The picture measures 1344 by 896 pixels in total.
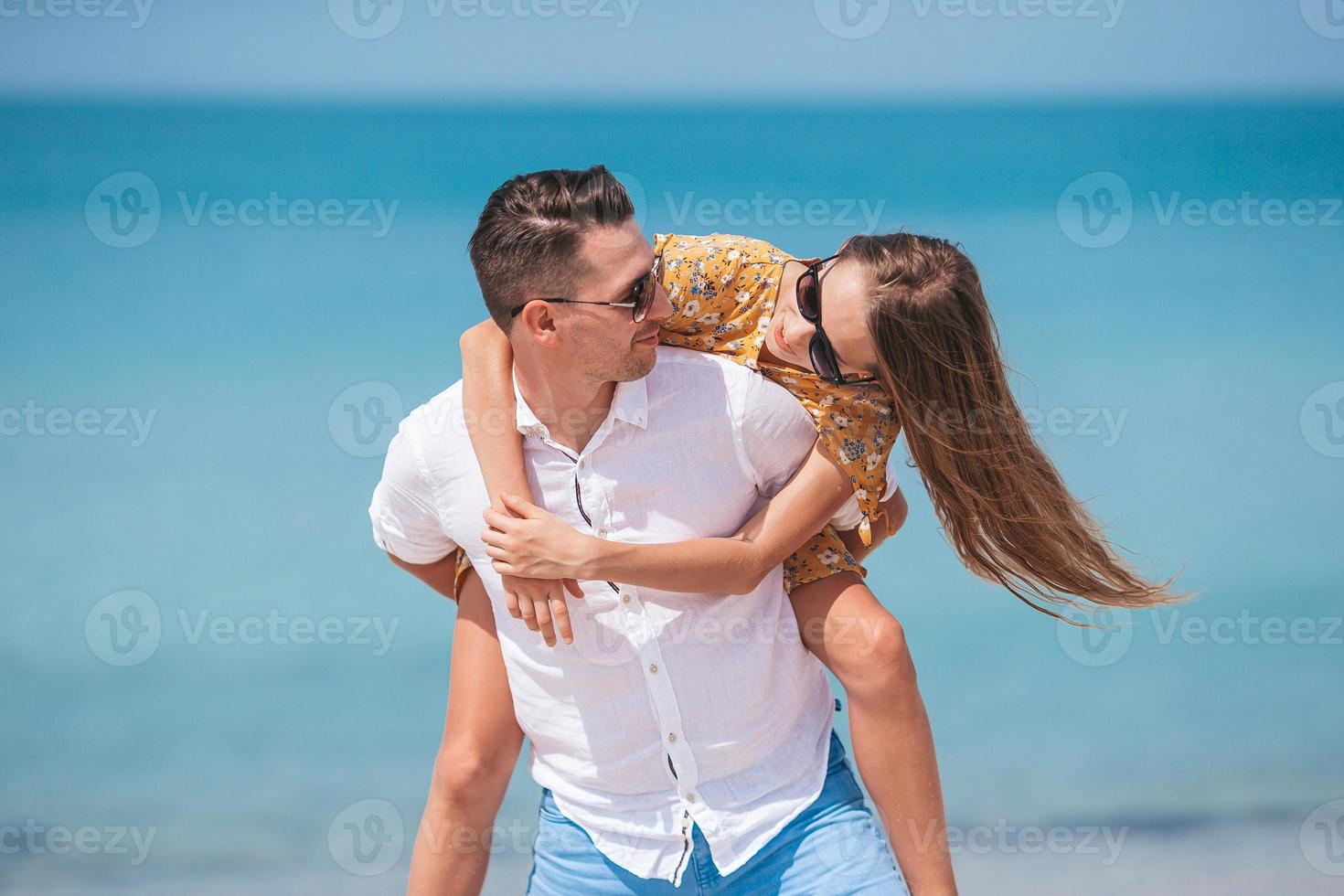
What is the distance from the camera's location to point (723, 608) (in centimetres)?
219

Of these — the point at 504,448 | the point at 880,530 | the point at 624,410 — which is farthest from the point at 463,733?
the point at 880,530

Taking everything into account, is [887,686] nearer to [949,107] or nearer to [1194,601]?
[1194,601]

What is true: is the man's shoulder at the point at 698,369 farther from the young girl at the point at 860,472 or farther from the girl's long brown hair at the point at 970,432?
the girl's long brown hair at the point at 970,432

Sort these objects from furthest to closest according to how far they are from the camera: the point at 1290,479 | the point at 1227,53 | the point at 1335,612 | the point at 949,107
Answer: the point at 949,107
the point at 1227,53
the point at 1290,479
the point at 1335,612

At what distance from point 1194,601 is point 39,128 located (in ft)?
38.5

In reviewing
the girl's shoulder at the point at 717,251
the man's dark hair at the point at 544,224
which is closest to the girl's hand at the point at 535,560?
the man's dark hair at the point at 544,224

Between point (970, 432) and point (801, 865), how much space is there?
0.80m

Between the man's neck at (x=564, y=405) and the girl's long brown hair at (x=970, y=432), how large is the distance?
1.59 ft

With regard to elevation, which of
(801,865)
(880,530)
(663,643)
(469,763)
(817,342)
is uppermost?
(817,342)

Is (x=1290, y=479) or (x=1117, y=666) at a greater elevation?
(x=1290, y=479)

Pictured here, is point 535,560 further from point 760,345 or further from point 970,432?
point 970,432

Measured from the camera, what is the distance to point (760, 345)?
2.43m

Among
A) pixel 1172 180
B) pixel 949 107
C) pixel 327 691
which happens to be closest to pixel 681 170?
pixel 949 107

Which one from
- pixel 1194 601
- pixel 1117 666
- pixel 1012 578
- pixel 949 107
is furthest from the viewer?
pixel 949 107
